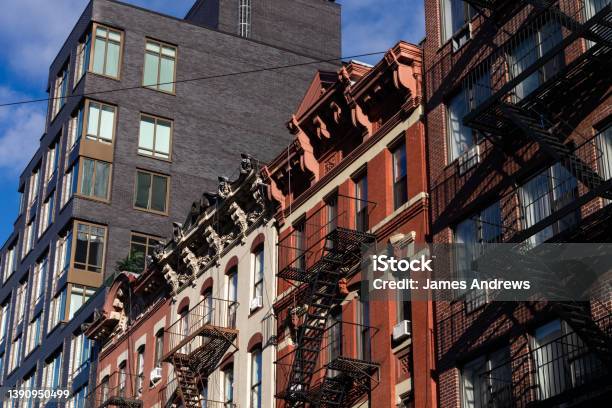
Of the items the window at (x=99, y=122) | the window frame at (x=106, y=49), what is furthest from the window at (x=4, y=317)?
the window frame at (x=106, y=49)

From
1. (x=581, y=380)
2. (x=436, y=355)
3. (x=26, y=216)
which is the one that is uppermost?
(x=26, y=216)

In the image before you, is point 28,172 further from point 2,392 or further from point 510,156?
point 510,156

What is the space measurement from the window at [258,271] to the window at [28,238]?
35602 millimetres

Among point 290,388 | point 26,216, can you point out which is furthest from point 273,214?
point 26,216

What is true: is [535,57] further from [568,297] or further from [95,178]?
[95,178]

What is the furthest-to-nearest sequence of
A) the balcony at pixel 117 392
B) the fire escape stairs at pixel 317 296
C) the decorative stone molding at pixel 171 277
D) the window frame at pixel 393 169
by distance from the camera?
the balcony at pixel 117 392 < the decorative stone molding at pixel 171 277 < the fire escape stairs at pixel 317 296 < the window frame at pixel 393 169

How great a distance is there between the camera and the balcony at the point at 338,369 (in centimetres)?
3356

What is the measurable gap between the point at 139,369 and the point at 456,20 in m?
23.3

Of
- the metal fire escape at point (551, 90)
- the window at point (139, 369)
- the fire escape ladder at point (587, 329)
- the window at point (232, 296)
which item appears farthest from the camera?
the window at point (139, 369)

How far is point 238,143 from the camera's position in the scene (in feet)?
235

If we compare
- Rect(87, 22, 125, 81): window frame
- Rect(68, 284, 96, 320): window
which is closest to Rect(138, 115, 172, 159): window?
Rect(87, 22, 125, 81): window frame

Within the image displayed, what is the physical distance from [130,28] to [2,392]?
73.3ft

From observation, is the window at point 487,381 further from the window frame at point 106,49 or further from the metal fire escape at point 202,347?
the window frame at point 106,49

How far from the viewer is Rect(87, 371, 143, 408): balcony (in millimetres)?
50188
